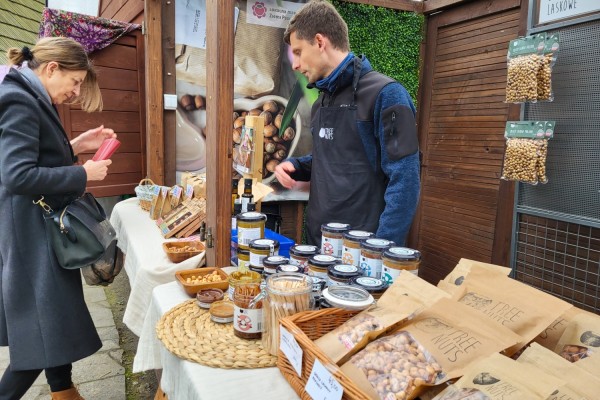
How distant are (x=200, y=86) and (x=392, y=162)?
2.46 meters

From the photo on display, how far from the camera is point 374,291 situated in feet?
3.64

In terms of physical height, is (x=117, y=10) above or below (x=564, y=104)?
above

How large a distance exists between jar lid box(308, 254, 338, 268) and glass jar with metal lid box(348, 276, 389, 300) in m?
0.13

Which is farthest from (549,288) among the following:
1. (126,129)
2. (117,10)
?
(117,10)

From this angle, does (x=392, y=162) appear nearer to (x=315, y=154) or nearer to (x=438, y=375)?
(x=315, y=154)

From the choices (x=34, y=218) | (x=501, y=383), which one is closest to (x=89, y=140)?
(x=34, y=218)

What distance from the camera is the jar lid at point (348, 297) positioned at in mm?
1000

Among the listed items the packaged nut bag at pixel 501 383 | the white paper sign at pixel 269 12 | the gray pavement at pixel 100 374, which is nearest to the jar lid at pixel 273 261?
the packaged nut bag at pixel 501 383

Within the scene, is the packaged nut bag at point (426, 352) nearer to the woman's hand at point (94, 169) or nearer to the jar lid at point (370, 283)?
the jar lid at point (370, 283)

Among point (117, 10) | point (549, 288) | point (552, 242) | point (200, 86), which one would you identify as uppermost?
point (117, 10)

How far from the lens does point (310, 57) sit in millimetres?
1892

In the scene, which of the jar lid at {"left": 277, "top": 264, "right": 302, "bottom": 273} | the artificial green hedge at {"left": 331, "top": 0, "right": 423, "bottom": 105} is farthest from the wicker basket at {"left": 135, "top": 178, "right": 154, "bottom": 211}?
the jar lid at {"left": 277, "top": 264, "right": 302, "bottom": 273}

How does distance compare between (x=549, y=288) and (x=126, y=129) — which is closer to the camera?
(x=549, y=288)

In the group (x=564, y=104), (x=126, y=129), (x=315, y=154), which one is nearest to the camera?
(x=315, y=154)
